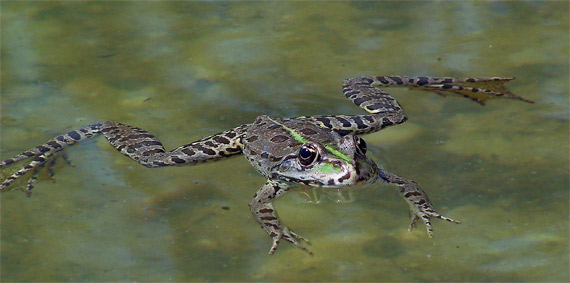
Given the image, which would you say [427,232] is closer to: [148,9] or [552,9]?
[552,9]

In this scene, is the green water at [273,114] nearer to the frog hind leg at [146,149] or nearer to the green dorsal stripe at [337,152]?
the frog hind leg at [146,149]

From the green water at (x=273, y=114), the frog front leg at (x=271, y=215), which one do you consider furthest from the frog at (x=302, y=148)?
the green water at (x=273, y=114)

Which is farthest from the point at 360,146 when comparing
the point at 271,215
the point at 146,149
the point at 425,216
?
the point at 146,149

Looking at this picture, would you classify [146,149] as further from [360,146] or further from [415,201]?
[415,201]

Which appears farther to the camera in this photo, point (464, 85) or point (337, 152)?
point (464, 85)

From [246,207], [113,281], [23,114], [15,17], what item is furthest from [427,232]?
[15,17]

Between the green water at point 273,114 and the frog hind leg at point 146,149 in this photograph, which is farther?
the frog hind leg at point 146,149

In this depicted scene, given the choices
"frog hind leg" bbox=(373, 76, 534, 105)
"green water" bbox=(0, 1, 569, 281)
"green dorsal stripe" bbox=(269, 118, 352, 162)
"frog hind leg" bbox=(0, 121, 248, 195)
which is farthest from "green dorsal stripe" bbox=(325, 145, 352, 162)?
"frog hind leg" bbox=(373, 76, 534, 105)
